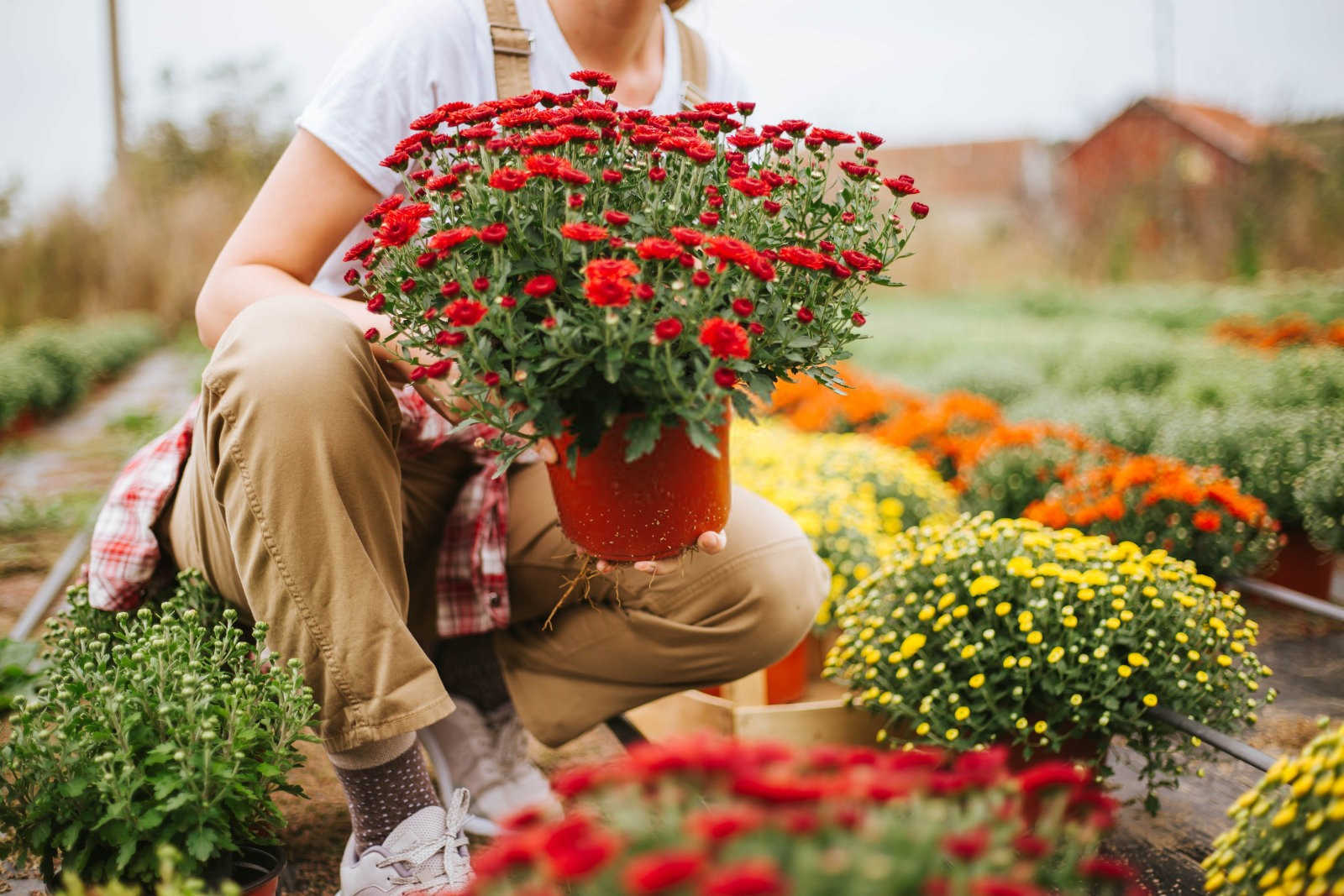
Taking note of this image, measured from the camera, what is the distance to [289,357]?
141cm

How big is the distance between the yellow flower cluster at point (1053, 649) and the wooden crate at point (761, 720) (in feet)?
0.41

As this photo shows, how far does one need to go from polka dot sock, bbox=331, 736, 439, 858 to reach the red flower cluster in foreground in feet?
2.52

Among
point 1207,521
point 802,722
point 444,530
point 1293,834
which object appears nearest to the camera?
point 1293,834

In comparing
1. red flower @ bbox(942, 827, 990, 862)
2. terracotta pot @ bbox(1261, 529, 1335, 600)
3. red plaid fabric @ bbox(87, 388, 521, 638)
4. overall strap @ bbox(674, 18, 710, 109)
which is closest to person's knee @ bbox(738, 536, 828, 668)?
red plaid fabric @ bbox(87, 388, 521, 638)

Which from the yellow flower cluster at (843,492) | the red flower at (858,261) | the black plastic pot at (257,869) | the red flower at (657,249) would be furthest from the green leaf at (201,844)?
the yellow flower cluster at (843,492)

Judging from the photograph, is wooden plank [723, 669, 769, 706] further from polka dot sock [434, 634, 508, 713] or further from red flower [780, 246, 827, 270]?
red flower [780, 246, 827, 270]

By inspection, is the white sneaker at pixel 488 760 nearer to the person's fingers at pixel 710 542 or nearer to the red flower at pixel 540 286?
the person's fingers at pixel 710 542

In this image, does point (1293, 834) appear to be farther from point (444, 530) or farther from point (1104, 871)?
point (444, 530)

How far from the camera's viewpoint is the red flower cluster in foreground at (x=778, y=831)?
0.64m

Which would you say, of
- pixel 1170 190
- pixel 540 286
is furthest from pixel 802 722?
pixel 1170 190

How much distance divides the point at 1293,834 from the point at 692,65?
173 cm

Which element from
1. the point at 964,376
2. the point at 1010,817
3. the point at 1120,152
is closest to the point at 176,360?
the point at 964,376

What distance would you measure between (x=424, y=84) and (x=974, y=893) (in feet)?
5.13

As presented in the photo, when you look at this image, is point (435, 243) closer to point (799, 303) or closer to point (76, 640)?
point (799, 303)
